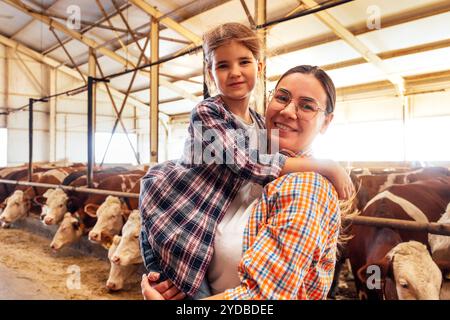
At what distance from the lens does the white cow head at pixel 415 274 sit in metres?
1.93

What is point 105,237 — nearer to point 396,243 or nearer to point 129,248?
point 129,248

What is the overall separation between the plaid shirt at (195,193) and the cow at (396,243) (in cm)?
135

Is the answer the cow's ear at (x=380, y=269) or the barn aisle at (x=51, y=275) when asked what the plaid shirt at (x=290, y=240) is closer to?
the cow's ear at (x=380, y=269)

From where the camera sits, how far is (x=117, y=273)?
153 inches

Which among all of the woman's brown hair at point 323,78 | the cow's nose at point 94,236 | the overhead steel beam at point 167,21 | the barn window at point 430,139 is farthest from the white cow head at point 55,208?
the barn window at point 430,139

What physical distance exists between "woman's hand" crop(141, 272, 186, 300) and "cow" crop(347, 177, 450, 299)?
1.36 m

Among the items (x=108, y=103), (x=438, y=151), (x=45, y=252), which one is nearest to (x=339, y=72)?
(x=438, y=151)

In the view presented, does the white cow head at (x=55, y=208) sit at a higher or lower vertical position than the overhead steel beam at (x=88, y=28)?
lower

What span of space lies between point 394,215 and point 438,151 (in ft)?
26.5

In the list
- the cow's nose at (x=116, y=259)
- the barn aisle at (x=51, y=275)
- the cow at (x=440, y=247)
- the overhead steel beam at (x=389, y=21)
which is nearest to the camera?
the cow at (x=440, y=247)

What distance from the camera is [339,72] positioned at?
927 cm

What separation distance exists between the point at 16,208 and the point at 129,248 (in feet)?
13.4

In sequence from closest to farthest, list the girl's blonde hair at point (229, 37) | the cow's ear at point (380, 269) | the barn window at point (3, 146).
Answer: the girl's blonde hair at point (229, 37) < the cow's ear at point (380, 269) < the barn window at point (3, 146)
